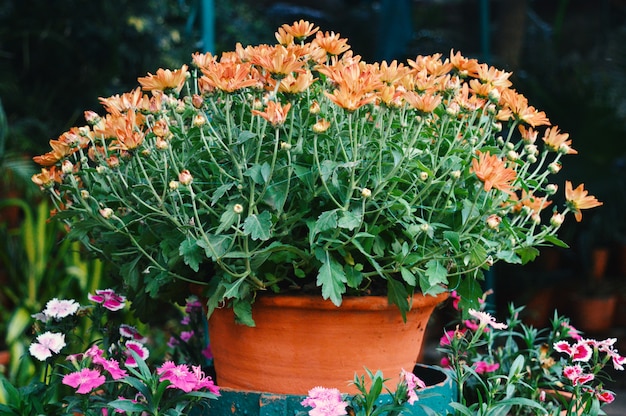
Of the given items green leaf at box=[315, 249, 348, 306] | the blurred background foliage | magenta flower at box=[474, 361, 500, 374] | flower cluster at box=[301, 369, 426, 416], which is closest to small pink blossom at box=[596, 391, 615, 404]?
magenta flower at box=[474, 361, 500, 374]

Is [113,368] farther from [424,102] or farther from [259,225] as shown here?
[424,102]

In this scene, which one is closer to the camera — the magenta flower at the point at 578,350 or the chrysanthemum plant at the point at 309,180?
the chrysanthemum plant at the point at 309,180

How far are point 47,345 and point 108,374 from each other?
0.10 meters

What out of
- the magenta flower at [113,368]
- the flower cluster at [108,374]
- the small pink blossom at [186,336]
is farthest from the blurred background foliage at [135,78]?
the magenta flower at [113,368]

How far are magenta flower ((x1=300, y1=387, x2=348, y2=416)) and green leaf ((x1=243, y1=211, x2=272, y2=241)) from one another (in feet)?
0.64

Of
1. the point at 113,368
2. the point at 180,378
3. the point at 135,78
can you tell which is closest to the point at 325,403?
the point at 180,378

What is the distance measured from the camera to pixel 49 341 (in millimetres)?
1062

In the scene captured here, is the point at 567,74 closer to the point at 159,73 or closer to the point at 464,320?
the point at 464,320

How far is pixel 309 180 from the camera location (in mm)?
951

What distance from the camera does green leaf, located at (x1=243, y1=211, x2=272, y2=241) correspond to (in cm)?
91

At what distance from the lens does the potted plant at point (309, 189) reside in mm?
922

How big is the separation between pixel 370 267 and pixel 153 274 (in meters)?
0.30

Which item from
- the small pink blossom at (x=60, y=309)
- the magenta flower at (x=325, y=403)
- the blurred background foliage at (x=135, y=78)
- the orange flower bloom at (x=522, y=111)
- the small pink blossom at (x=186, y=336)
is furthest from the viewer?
the blurred background foliage at (x=135, y=78)

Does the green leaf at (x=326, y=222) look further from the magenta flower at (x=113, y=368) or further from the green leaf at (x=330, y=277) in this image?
the magenta flower at (x=113, y=368)
